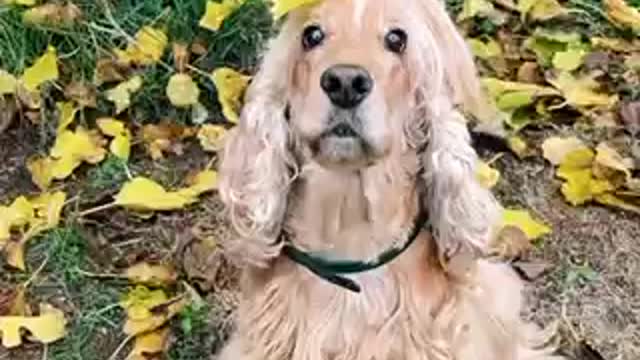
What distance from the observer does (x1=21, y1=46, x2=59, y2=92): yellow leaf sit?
5305 millimetres

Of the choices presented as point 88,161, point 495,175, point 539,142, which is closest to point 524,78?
point 539,142

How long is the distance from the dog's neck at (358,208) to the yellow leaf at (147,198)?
3.29ft

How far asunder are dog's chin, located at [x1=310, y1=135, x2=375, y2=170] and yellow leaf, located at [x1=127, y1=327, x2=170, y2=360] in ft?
3.48

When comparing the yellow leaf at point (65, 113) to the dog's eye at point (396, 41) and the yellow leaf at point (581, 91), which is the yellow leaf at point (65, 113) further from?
the dog's eye at point (396, 41)

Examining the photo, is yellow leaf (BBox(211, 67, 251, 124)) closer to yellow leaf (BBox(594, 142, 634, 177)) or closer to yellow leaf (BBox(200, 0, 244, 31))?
yellow leaf (BBox(200, 0, 244, 31))

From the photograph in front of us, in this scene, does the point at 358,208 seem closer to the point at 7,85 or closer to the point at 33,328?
the point at 33,328

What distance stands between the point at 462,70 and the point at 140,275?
4.09 feet

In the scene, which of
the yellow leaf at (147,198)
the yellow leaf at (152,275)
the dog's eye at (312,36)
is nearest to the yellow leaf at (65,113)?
the yellow leaf at (147,198)

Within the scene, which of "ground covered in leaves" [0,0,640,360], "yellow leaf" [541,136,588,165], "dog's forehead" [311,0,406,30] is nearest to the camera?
"dog's forehead" [311,0,406,30]

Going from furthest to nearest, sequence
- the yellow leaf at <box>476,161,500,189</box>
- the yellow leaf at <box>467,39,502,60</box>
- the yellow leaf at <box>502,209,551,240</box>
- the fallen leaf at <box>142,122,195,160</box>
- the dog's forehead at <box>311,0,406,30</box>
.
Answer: the yellow leaf at <box>467,39,502,60</box> < the fallen leaf at <box>142,122,195,160</box> < the yellow leaf at <box>502,209,551,240</box> < the yellow leaf at <box>476,161,500,189</box> < the dog's forehead at <box>311,0,406,30</box>

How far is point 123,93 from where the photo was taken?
5.32 meters

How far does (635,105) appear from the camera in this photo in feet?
17.3

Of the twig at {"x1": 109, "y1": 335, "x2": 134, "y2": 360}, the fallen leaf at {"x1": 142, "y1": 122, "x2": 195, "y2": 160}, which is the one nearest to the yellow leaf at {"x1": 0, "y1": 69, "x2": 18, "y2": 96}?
the fallen leaf at {"x1": 142, "y1": 122, "x2": 195, "y2": 160}

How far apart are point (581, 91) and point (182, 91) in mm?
1086
